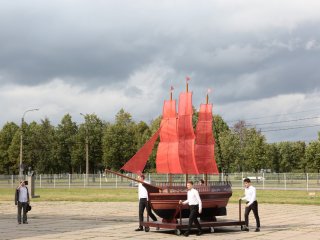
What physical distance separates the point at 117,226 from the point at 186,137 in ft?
14.6

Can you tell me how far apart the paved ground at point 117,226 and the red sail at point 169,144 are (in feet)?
8.64

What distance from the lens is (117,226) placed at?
69.2 feet

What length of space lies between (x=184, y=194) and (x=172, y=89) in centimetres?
555

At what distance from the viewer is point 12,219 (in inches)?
1003

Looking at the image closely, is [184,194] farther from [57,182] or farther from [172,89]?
[57,182]

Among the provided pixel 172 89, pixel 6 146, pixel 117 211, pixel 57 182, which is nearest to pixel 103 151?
pixel 57 182

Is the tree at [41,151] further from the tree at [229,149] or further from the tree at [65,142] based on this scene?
the tree at [229,149]

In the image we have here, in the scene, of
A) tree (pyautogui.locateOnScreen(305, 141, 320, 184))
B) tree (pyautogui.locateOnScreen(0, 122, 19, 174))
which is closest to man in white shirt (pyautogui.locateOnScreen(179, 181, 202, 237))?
tree (pyautogui.locateOnScreen(305, 141, 320, 184))

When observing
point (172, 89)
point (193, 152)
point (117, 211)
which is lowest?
point (117, 211)

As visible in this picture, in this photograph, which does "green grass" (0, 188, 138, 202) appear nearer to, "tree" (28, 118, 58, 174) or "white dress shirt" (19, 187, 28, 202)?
"white dress shirt" (19, 187, 28, 202)

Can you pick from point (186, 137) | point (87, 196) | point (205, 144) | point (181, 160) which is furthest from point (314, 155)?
point (181, 160)

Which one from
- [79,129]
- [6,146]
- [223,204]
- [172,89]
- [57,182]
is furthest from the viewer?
[6,146]

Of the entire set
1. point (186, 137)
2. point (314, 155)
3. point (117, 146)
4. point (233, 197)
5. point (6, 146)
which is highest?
point (6, 146)

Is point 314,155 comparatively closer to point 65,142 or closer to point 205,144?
point 65,142
